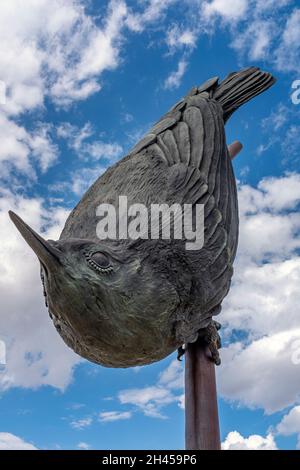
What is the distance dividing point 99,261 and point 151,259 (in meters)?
0.23

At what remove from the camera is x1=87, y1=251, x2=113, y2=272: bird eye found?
181cm

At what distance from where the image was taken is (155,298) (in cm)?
188

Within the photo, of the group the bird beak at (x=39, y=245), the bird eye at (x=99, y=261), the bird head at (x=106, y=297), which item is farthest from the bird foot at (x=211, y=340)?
the bird beak at (x=39, y=245)

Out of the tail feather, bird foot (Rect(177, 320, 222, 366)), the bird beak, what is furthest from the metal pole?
the tail feather

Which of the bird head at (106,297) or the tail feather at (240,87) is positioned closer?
the bird head at (106,297)

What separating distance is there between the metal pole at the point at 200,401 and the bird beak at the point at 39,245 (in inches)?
46.5

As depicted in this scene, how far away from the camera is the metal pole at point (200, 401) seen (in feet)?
7.90

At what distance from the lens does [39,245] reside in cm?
168

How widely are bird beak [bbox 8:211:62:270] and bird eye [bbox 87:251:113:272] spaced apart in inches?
4.8

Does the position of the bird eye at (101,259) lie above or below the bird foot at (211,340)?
below

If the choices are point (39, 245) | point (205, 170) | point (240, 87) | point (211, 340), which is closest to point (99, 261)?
point (39, 245)

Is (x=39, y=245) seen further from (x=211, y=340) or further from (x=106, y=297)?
(x=211, y=340)

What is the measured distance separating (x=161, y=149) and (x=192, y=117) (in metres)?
0.34

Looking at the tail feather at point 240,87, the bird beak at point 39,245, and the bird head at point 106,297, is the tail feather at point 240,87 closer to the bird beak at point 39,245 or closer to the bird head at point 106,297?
the bird head at point 106,297
